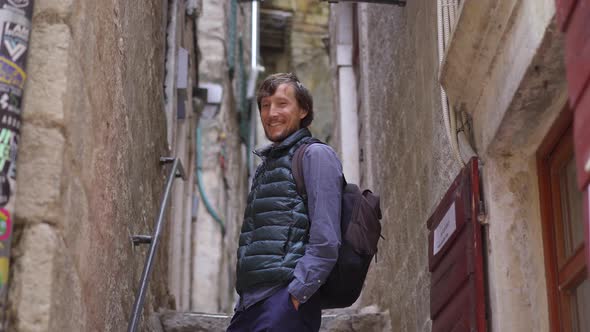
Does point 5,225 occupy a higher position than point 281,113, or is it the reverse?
point 281,113

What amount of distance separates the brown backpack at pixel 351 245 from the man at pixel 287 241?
0.13ft

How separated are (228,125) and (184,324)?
826cm

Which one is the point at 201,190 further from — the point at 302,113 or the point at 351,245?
the point at 351,245

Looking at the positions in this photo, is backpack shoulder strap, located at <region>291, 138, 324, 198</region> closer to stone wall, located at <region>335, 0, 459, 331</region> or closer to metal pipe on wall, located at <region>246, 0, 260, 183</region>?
stone wall, located at <region>335, 0, 459, 331</region>

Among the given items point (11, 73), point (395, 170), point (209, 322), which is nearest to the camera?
point (11, 73)

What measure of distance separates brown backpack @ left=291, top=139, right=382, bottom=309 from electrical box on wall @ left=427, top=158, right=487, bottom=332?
0.35 m

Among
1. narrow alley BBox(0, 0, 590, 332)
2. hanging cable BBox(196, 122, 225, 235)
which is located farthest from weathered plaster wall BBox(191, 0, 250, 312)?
Answer: narrow alley BBox(0, 0, 590, 332)

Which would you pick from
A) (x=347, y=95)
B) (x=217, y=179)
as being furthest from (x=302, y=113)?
(x=217, y=179)

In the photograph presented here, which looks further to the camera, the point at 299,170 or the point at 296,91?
the point at 296,91

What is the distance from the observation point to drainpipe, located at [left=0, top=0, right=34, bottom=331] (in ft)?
9.07

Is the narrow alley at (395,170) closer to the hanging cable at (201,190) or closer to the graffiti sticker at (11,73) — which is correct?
the graffiti sticker at (11,73)

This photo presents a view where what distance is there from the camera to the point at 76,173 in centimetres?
309

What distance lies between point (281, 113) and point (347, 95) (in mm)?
4996

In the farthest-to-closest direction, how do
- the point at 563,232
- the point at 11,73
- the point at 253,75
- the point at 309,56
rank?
the point at 309,56, the point at 253,75, the point at 563,232, the point at 11,73
